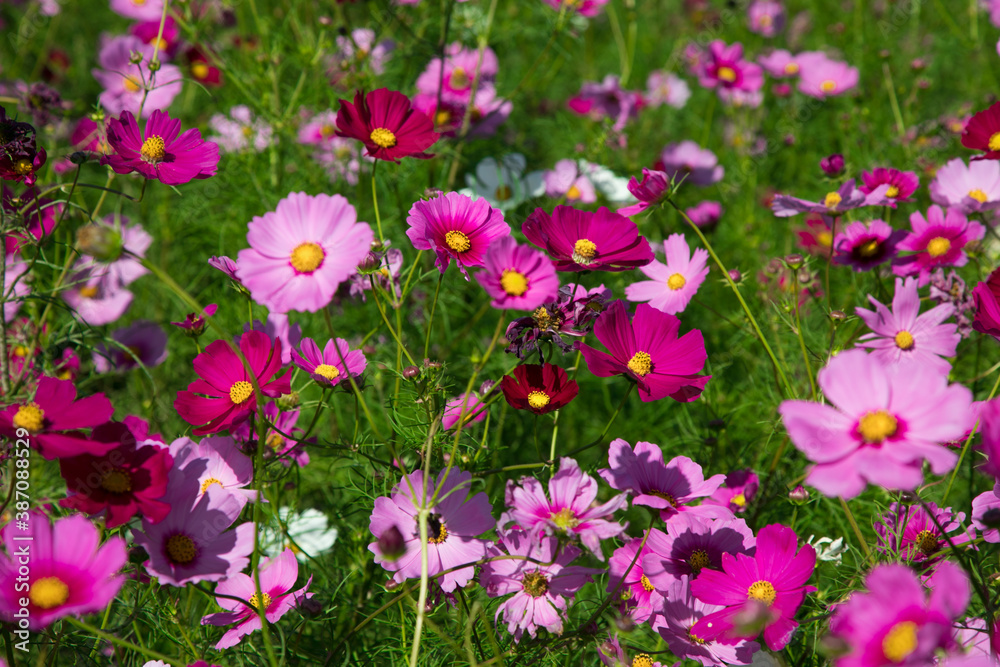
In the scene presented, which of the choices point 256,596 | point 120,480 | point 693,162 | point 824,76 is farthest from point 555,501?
point 824,76

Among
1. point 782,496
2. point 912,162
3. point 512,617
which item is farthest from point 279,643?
point 912,162

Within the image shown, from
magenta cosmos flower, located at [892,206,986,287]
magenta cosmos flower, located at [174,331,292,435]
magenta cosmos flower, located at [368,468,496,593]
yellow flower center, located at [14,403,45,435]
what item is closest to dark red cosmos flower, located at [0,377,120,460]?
yellow flower center, located at [14,403,45,435]

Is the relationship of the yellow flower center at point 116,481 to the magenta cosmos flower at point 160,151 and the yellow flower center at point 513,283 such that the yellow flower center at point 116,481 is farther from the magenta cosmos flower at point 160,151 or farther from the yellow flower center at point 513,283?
the yellow flower center at point 513,283

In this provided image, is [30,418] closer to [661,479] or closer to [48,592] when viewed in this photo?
[48,592]

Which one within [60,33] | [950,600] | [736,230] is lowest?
[950,600]

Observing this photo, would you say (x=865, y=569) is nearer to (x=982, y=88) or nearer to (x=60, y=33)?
(x=982, y=88)

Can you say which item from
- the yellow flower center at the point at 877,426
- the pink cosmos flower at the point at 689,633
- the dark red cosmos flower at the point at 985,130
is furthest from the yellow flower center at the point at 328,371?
the dark red cosmos flower at the point at 985,130

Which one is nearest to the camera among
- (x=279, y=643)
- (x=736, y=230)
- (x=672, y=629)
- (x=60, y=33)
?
(x=672, y=629)
